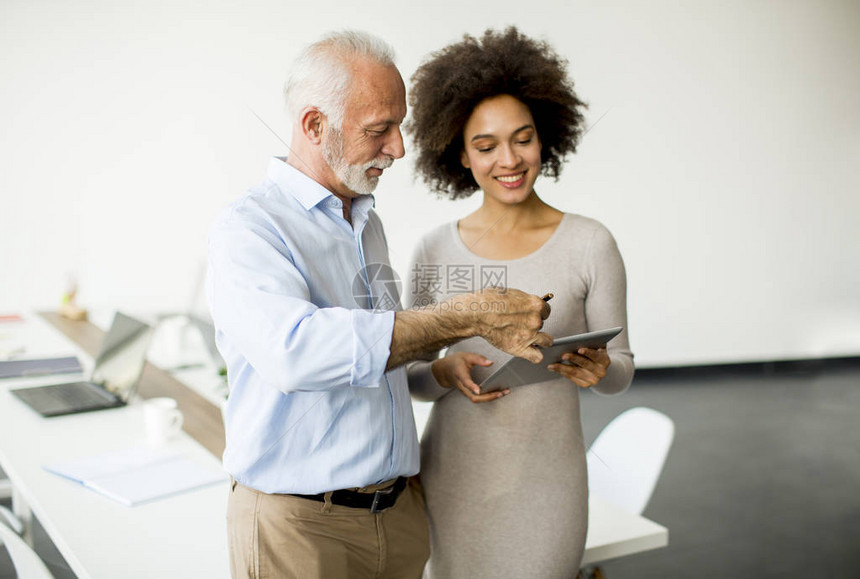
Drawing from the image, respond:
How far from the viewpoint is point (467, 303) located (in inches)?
44.0

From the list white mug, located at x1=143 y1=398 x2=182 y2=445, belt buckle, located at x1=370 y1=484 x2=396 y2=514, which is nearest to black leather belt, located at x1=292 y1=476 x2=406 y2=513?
belt buckle, located at x1=370 y1=484 x2=396 y2=514

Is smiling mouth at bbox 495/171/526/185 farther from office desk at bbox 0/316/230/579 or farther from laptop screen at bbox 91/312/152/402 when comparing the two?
laptop screen at bbox 91/312/152/402

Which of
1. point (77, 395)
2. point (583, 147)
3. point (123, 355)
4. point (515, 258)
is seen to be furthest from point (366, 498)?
point (583, 147)

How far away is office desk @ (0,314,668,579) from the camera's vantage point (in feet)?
4.76

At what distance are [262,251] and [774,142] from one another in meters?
5.96

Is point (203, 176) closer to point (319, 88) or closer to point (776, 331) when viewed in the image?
point (319, 88)

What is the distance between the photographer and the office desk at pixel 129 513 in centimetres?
145

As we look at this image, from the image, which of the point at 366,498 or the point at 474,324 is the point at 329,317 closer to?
the point at 474,324

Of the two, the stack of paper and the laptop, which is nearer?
the stack of paper

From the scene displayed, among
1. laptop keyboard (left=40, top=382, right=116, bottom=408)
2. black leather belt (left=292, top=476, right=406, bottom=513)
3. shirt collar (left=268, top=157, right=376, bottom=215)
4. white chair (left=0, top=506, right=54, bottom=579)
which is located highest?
shirt collar (left=268, top=157, right=376, bottom=215)

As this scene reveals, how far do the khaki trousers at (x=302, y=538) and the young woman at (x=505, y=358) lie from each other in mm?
222

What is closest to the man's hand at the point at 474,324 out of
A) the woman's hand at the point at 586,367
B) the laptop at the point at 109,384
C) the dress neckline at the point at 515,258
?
the woman's hand at the point at 586,367

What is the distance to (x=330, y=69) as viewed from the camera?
120 centimetres

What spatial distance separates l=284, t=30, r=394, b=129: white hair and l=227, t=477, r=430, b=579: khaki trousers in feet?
2.14
